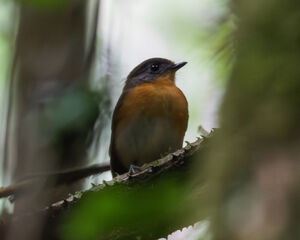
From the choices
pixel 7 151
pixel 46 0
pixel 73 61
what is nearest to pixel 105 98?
pixel 73 61

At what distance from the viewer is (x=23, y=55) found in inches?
99.9

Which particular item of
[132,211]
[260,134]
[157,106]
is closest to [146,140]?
[157,106]

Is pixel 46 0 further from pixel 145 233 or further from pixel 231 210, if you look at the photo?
pixel 231 210

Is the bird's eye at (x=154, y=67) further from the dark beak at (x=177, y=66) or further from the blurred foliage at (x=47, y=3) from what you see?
the blurred foliage at (x=47, y=3)

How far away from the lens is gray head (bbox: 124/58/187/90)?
5324 mm

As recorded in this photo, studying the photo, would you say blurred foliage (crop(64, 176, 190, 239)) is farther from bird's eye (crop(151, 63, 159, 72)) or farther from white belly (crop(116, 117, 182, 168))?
bird's eye (crop(151, 63, 159, 72))

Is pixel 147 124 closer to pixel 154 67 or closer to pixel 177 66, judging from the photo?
pixel 177 66

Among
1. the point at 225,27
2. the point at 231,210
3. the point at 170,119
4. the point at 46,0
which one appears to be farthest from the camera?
the point at 170,119

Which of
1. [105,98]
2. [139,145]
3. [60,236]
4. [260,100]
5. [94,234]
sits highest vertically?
[260,100]

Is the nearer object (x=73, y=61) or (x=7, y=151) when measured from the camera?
(x=7, y=151)

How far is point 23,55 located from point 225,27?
1.44 metres

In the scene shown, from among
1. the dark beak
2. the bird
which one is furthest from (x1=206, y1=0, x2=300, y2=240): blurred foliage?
the dark beak

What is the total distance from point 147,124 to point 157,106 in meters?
0.19

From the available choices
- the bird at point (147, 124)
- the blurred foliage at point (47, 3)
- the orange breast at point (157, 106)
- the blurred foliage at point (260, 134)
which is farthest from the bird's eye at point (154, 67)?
the blurred foliage at point (260, 134)
